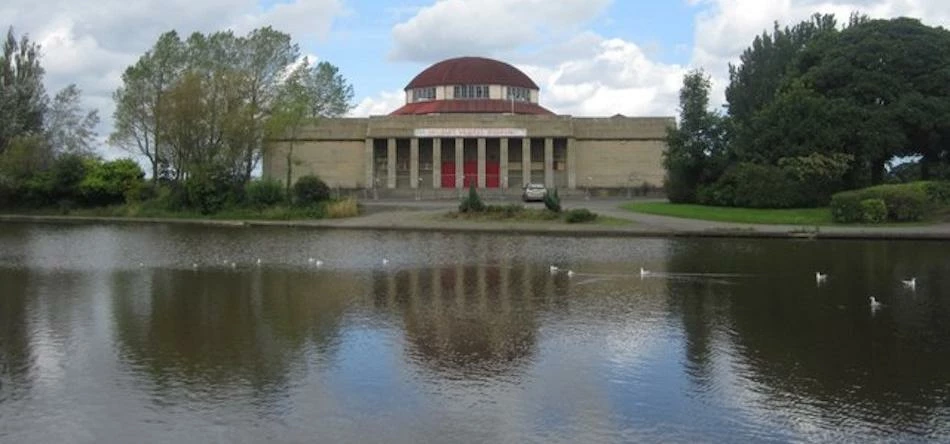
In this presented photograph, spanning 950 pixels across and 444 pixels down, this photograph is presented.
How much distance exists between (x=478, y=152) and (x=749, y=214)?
35765 mm

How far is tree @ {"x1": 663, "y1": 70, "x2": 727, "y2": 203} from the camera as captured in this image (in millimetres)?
48188

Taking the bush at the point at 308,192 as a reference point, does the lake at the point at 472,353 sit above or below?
below

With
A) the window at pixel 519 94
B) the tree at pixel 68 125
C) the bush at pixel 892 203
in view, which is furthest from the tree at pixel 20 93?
the bush at pixel 892 203

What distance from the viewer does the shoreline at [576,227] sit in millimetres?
32469

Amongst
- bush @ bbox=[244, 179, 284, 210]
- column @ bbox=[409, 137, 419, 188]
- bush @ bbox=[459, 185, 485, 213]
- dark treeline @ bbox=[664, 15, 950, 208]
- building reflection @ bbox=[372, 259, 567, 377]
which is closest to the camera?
building reflection @ bbox=[372, 259, 567, 377]

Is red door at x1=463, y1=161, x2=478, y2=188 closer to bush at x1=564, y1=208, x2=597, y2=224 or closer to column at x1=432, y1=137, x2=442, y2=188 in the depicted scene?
column at x1=432, y1=137, x2=442, y2=188

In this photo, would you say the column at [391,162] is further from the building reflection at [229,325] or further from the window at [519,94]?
the building reflection at [229,325]

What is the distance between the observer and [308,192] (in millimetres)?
46500

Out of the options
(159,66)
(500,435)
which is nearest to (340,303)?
(500,435)

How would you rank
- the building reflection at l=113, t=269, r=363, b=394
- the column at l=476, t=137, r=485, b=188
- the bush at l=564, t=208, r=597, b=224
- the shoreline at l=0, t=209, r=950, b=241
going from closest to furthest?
1. the building reflection at l=113, t=269, r=363, b=394
2. the shoreline at l=0, t=209, r=950, b=241
3. the bush at l=564, t=208, r=597, b=224
4. the column at l=476, t=137, r=485, b=188

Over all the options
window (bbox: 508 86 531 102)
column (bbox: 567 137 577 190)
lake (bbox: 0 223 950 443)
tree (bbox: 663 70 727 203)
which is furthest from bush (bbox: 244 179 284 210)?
window (bbox: 508 86 531 102)

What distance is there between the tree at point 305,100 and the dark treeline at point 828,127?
21.3 meters

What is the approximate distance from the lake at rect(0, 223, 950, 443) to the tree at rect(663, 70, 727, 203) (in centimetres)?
2660

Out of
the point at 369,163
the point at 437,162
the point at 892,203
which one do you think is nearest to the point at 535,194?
the point at 437,162
